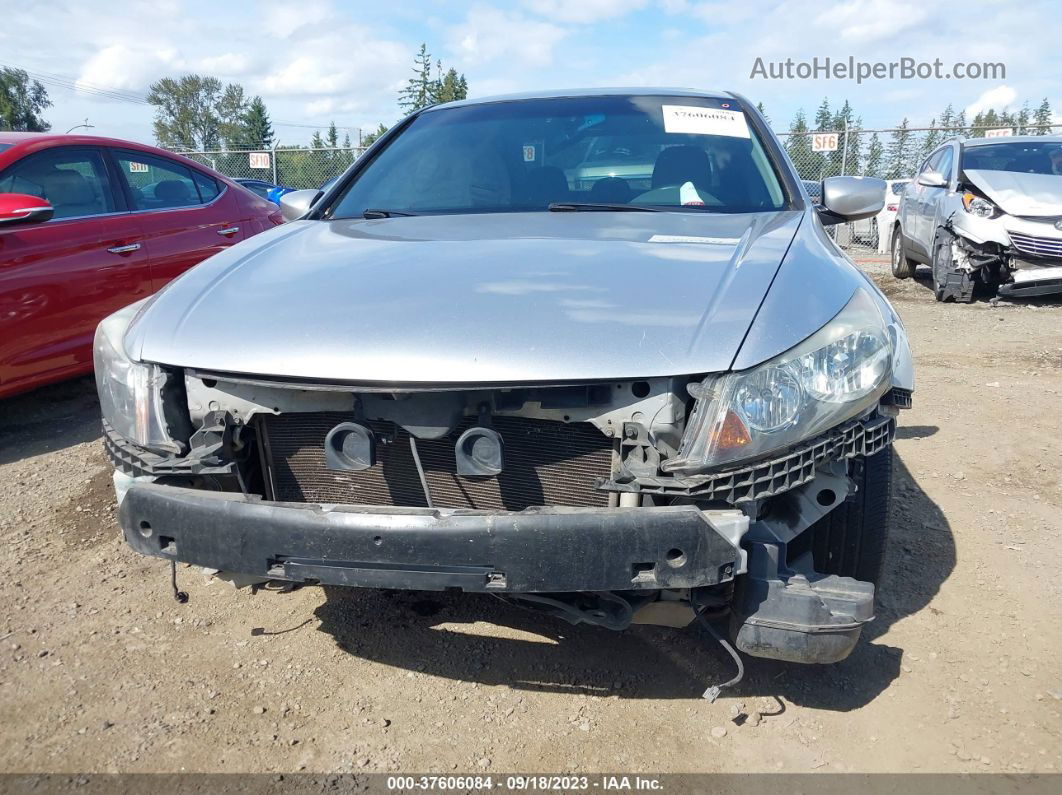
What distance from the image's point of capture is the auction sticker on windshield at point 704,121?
3104mm

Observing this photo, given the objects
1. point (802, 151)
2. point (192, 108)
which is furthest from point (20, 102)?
point (802, 151)

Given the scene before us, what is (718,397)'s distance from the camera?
1750mm

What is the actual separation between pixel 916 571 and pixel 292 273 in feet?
7.28

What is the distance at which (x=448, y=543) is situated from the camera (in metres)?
1.79

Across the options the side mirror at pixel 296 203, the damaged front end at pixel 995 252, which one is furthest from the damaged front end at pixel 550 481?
the damaged front end at pixel 995 252

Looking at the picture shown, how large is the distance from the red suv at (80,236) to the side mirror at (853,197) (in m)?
3.46

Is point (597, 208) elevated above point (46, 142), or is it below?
below

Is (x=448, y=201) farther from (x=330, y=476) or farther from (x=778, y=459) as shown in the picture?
(x=778, y=459)

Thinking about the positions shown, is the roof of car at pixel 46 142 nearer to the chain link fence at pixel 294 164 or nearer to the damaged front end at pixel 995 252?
the damaged front end at pixel 995 252

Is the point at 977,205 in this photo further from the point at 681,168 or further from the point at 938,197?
the point at 681,168

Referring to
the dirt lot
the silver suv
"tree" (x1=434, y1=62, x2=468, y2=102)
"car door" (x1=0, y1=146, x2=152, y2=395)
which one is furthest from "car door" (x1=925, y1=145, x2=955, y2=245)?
"tree" (x1=434, y1=62, x2=468, y2=102)

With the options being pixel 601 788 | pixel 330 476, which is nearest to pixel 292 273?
pixel 330 476

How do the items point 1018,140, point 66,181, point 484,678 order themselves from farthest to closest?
point 1018,140 → point 66,181 → point 484,678

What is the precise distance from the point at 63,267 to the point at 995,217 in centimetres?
753
